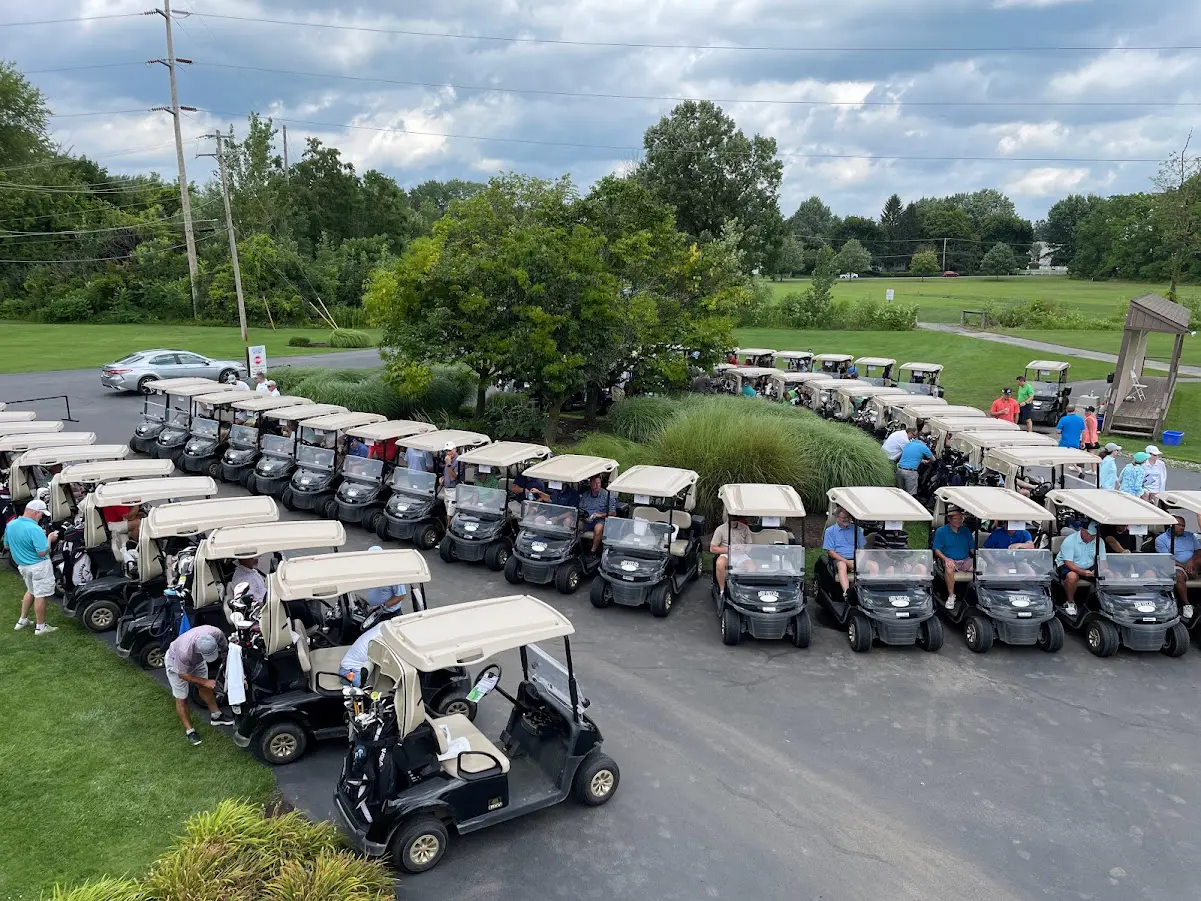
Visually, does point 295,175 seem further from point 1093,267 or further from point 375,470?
point 1093,267

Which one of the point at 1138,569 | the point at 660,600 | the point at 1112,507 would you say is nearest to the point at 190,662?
the point at 660,600

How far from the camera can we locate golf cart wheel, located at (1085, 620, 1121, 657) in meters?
9.27

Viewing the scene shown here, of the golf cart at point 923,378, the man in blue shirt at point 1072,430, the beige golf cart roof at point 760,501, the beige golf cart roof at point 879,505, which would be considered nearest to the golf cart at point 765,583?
the beige golf cart roof at point 760,501

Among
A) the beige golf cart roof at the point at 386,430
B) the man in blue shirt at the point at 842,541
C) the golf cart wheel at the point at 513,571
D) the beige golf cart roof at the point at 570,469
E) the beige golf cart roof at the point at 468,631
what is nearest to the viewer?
the beige golf cart roof at the point at 468,631

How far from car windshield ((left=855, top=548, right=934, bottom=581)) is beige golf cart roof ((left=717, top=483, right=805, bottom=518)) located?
0.93 meters

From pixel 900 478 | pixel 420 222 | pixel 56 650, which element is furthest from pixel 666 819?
pixel 420 222

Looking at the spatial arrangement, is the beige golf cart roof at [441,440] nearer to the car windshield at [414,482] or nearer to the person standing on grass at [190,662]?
the car windshield at [414,482]

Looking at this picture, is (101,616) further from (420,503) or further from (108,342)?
(108,342)

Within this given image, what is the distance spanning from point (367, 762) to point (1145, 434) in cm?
2200

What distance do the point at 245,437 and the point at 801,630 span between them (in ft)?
38.8

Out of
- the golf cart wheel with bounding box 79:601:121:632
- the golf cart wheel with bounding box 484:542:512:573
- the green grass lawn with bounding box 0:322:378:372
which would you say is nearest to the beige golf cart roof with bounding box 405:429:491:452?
the golf cart wheel with bounding box 484:542:512:573

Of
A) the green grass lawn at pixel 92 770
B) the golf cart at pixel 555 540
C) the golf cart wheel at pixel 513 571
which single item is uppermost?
the golf cart at pixel 555 540

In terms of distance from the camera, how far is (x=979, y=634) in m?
9.38

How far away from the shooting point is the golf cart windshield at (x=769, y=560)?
9.79 m
